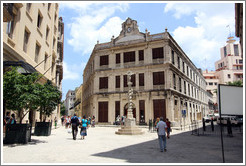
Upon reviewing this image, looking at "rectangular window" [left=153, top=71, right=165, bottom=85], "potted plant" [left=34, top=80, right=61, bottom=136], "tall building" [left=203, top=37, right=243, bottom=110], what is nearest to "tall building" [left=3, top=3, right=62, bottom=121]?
"potted plant" [left=34, top=80, right=61, bottom=136]

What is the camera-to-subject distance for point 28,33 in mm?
14766

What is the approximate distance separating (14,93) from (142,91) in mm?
20280

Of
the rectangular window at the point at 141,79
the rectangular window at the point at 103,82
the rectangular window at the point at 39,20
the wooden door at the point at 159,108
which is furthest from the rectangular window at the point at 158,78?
the rectangular window at the point at 39,20

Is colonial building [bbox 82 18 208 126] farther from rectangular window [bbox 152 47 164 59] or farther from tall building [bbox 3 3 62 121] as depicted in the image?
tall building [bbox 3 3 62 121]

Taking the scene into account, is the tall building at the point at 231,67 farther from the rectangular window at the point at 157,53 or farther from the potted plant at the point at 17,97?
the potted plant at the point at 17,97

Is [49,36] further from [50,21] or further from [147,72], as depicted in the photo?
[147,72]

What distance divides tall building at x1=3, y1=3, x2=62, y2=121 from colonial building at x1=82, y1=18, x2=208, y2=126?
1103 centimetres

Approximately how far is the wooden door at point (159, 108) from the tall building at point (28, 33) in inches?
578

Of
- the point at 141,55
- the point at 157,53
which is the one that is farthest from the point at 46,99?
the point at 157,53

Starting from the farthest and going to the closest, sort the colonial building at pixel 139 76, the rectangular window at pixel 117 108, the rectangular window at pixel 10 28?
the rectangular window at pixel 117 108
the colonial building at pixel 139 76
the rectangular window at pixel 10 28

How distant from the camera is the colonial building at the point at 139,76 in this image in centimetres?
2653

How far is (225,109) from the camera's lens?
5473mm

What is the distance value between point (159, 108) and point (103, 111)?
28.7 ft

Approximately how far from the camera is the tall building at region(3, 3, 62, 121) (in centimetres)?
1119
